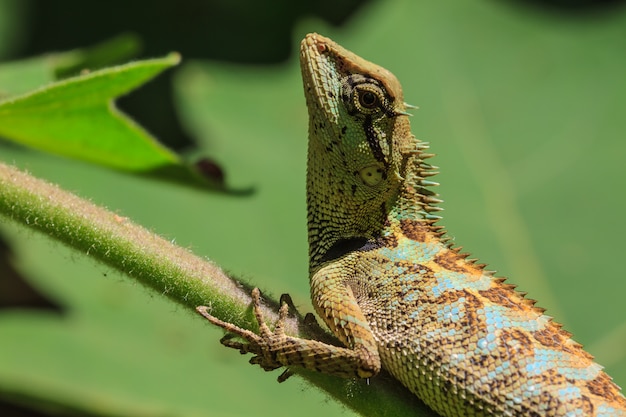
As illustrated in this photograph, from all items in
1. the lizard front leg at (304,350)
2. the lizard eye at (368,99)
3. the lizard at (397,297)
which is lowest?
the lizard front leg at (304,350)

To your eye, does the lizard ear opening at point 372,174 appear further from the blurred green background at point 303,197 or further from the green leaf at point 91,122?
the green leaf at point 91,122

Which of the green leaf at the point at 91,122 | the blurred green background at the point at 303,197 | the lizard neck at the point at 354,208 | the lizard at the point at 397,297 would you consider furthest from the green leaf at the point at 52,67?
the lizard neck at the point at 354,208

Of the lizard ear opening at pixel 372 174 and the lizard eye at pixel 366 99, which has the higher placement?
the lizard eye at pixel 366 99

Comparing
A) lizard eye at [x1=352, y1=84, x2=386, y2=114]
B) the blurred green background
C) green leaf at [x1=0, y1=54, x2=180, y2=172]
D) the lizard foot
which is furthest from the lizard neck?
green leaf at [x1=0, y1=54, x2=180, y2=172]

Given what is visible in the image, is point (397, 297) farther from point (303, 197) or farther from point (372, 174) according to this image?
point (303, 197)

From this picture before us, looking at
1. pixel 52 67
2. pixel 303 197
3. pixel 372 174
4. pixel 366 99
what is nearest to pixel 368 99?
pixel 366 99

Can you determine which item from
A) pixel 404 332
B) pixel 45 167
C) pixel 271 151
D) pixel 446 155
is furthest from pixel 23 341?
pixel 446 155

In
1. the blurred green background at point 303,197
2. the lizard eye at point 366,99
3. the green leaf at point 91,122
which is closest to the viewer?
the green leaf at point 91,122
